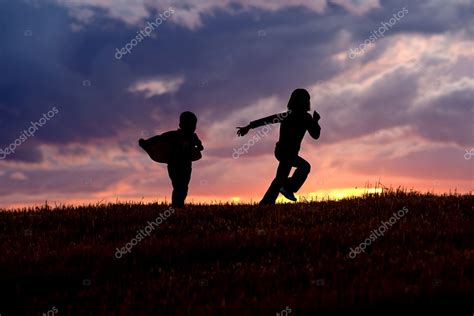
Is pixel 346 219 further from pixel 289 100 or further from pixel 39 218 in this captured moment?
pixel 39 218

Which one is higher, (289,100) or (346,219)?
(289,100)

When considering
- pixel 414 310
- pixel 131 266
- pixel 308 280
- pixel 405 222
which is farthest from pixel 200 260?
pixel 405 222

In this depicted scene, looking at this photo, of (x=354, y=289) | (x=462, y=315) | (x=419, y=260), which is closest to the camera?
(x=462, y=315)

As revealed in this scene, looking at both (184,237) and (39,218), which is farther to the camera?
(39,218)

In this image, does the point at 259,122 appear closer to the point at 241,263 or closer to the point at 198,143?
the point at 198,143

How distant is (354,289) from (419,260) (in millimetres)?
1992

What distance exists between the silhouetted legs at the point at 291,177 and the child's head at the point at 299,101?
130 cm

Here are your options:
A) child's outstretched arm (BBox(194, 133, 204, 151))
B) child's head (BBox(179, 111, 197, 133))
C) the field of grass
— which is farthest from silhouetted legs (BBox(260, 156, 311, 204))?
child's head (BBox(179, 111, 197, 133))

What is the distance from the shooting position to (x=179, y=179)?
16.9 m

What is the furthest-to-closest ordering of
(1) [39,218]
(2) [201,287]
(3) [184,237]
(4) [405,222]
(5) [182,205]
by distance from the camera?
(5) [182,205], (1) [39,218], (4) [405,222], (3) [184,237], (2) [201,287]

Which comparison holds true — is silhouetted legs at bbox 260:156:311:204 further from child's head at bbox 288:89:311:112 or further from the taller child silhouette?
child's head at bbox 288:89:311:112

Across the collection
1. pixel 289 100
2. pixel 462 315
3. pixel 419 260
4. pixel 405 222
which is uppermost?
pixel 289 100

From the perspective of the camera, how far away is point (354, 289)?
28.1ft

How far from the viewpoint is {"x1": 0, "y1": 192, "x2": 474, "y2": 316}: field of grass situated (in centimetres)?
833
